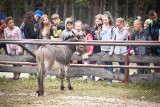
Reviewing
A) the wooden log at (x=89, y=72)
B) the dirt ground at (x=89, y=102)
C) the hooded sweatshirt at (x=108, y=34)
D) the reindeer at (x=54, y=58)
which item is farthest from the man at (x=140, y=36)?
the dirt ground at (x=89, y=102)

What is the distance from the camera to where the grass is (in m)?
8.47

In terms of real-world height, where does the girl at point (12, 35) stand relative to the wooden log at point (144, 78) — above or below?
above

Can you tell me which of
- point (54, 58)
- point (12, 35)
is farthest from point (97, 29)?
point (54, 58)

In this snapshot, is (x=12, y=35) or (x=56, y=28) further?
(x=56, y=28)

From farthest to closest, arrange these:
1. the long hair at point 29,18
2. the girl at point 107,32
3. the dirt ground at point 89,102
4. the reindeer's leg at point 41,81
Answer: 1. the long hair at point 29,18
2. the girl at point 107,32
3. the reindeer's leg at point 41,81
4. the dirt ground at point 89,102

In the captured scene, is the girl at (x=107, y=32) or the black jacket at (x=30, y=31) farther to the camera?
the black jacket at (x=30, y=31)

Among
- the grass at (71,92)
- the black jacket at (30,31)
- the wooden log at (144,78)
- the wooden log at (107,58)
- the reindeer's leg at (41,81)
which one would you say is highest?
the black jacket at (30,31)

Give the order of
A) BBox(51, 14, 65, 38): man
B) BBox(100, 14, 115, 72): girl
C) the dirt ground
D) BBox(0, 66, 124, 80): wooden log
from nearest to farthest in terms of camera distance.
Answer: the dirt ground < BBox(0, 66, 124, 80): wooden log < BBox(100, 14, 115, 72): girl < BBox(51, 14, 65, 38): man

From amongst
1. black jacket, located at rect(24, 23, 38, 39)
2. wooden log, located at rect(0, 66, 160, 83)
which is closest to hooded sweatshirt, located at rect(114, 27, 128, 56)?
wooden log, located at rect(0, 66, 160, 83)

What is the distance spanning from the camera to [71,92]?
30.6 feet

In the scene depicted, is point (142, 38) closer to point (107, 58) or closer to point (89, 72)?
point (107, 58)

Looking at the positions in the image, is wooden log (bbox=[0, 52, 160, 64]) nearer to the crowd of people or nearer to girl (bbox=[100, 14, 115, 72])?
the crowd of people

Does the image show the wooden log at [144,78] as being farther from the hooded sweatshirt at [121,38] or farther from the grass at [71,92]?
the hooded sweatshirt at [121,38]

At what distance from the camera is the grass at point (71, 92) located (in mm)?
8472
